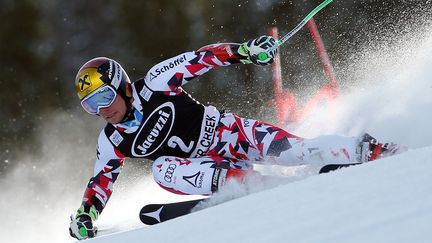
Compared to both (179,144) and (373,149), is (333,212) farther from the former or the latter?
(179,144)

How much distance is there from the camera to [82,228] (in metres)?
4.22

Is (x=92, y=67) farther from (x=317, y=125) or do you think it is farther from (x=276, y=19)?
(x=276, y=19)

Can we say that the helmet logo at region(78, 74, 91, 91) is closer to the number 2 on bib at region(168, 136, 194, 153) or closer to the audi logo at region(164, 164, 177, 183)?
the number 2 on bib at region(168, 136, 194, 153)

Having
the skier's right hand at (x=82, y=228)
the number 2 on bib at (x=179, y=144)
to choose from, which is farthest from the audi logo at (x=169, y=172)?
the skier's right hand at (x=82, y=228)

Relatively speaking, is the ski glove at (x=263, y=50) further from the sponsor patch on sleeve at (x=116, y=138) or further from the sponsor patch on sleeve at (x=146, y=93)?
the sponsor patch on sleeve at (x=116, y=138)

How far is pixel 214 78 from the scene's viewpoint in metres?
13.4

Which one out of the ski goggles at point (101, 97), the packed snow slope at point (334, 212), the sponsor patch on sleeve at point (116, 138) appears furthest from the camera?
the sponsor patch on sleeve at point (116, 138)

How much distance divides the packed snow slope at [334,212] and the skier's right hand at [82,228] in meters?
1.21

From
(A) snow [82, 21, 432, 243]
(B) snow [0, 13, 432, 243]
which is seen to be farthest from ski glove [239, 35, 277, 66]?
(A) snow [82, 21, 432, 243]

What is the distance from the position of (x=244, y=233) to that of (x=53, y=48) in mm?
12482

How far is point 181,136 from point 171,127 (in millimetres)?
76

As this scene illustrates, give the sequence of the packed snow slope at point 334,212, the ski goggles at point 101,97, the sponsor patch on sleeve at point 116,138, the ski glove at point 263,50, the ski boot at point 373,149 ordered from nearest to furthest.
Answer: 1. the packed snow slope at point 334,212
2. the ski boot at point 373,149
3. the ski glove at point 263,50
4. the ski goggles at point 101,97
5. the sponsor patch on sleeve at point 116,138

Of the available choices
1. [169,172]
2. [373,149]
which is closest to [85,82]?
[169,172]

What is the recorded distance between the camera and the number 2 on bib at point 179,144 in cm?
421
